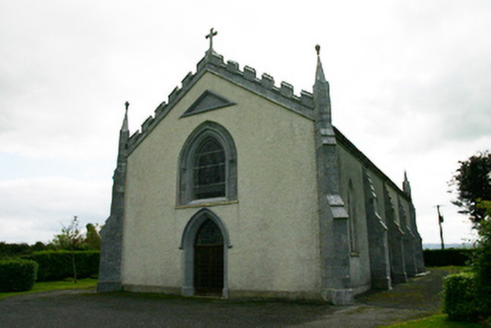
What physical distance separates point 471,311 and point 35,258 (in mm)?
29168

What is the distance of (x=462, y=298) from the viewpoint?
28.7ft

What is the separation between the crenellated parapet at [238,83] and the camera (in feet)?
52.0

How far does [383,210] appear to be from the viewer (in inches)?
→ 940

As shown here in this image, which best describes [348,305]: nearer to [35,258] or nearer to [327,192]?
[327,192]

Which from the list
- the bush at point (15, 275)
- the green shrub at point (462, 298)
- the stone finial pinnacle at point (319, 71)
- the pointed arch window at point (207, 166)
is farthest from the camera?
the bush at point (15, 275)

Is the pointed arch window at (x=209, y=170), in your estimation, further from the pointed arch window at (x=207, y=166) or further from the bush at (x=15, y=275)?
the bush at (x=15, y=275)

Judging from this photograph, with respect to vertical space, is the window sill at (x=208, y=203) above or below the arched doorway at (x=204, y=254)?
above

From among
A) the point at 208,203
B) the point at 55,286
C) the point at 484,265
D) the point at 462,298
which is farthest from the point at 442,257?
the point at 55,286

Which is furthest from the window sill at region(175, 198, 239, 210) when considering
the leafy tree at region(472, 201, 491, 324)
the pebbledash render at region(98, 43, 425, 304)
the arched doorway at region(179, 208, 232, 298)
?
the leafy tree at region(472, 201, 491, 324)

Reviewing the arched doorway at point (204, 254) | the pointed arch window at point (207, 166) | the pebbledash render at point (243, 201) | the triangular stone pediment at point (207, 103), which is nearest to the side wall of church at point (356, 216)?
the pebbledash render at point (243, 201)

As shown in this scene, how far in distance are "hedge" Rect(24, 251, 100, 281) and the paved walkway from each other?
13.6 metres

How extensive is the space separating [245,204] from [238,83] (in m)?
5.95

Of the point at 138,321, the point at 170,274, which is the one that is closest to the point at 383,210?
the point at 170,274

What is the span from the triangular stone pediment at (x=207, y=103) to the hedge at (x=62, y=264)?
18.2 m
